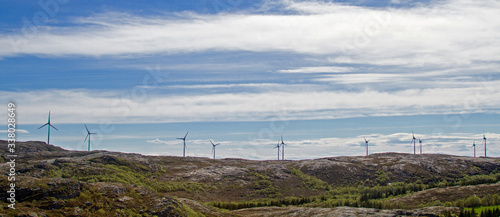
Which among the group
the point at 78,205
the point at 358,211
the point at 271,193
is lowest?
the point at 271,193

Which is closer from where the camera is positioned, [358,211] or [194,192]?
[358,211]

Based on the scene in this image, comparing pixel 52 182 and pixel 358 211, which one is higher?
pixel 52 182

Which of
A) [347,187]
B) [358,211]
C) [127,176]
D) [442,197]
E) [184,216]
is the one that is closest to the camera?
[184,216]

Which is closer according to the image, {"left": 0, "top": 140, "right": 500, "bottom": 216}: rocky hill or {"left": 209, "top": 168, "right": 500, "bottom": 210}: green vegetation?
{"left": 0, "top": 140, "right": 500, "bottom": 216}: rocky hill

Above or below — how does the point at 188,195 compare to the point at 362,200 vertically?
below

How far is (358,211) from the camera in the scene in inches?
3401

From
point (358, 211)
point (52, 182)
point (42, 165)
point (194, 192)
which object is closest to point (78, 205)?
point (52, 182)

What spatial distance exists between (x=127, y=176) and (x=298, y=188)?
8221cm

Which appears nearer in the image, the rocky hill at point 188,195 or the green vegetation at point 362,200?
the rocky hill at point 188,195

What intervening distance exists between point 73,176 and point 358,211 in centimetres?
12633

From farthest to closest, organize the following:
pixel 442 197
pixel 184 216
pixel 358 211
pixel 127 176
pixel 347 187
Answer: pixel 347 187
pixel 127 176
pixel 442 197
pixel 358 211
pixel 184 216

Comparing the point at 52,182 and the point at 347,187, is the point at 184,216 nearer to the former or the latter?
the point at 52,182

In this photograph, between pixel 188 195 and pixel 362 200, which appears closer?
pixel 362 200

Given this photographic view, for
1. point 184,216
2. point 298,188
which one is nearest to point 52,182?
point 184,216
